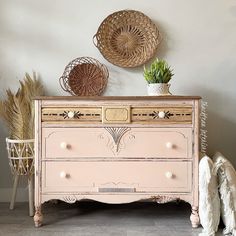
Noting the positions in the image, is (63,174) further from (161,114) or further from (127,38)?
(127,38)

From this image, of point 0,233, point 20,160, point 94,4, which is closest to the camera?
point 0,233

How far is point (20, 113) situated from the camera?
2447 millimetres

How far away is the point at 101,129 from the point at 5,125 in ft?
3.23

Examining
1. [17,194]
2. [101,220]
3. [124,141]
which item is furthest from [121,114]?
[17,194]

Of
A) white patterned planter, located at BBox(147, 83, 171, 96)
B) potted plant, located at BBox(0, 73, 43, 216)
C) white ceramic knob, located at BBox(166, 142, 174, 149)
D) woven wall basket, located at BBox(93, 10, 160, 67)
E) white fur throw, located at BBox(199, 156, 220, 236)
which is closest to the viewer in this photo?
white fur throw, located at BBox(199, 156, 220, 236)

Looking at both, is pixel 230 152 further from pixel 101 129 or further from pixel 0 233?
pixel 0 233

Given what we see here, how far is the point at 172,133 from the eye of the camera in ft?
7.08

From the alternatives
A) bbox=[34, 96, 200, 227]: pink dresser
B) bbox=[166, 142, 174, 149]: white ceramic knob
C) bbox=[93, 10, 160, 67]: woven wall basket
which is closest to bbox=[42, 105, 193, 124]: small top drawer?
bbox=[34, 96, 200, 227]: pink dresser

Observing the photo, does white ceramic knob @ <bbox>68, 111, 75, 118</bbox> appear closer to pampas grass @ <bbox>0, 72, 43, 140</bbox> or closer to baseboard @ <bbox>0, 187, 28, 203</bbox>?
pampas grass @ <bbox>0, 72, 43, 140</bbox>

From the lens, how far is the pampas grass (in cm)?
246

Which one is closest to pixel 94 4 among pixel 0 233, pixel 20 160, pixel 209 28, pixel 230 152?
pixel 209 28

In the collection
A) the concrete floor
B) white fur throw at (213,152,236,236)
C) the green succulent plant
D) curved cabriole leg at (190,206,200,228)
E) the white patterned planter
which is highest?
the green succulent plant

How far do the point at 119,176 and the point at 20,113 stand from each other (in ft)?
2.92

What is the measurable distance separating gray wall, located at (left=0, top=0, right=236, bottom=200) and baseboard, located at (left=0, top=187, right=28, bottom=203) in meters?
0.52
